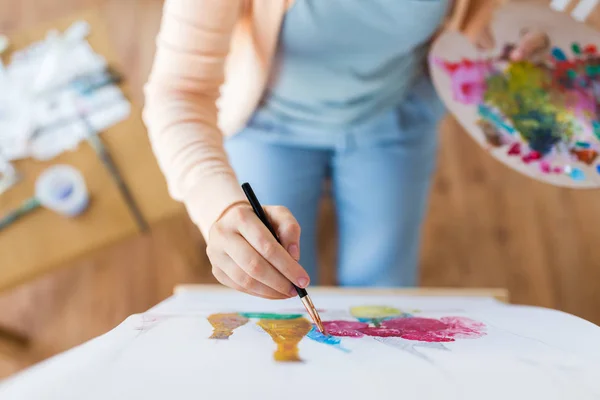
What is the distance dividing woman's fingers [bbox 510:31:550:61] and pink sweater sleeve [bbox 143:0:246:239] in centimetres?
40

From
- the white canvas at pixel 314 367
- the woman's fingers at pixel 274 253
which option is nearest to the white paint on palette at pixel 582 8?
the white canvas at pixel 314 367

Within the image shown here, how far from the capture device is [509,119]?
643 millimetres

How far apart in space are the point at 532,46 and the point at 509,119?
0.13m

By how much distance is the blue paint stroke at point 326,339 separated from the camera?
400 millimetres

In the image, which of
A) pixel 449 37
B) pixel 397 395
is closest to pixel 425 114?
pixel 449 37

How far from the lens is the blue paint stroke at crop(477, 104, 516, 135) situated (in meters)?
0.63

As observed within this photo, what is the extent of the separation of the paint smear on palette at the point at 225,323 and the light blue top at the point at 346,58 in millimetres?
341

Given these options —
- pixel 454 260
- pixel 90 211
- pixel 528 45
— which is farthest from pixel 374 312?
pixel 454 260

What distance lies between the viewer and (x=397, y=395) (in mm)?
328

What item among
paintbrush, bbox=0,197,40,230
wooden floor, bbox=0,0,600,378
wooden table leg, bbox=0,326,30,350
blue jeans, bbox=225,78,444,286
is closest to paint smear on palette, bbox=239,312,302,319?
blue jeans, bbox=225,78,444,286

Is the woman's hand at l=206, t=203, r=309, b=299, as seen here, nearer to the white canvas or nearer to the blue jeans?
the white canvas

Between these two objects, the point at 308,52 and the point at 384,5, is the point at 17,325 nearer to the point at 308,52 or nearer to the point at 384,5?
the point at 308,52

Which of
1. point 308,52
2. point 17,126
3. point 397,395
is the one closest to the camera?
point 397,395

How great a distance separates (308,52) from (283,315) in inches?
13.3
